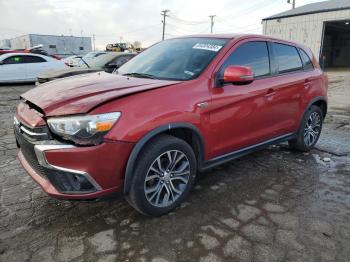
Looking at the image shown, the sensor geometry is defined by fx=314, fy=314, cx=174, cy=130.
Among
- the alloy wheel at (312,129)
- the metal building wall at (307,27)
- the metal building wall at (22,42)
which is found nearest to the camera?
the alloy wheel at (312,129)

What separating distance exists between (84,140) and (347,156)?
4.10 m

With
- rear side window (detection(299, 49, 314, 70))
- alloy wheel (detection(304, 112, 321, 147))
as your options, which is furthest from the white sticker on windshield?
alloy wheel (detection(304, 112, 321, 147))

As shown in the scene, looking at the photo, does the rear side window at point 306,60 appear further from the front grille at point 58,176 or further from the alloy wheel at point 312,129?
the front grille at point 58,176

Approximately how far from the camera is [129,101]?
8.71 feet

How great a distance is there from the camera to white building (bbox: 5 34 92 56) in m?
36.6

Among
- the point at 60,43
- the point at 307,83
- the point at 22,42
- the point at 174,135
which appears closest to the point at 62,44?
the point at 60,43

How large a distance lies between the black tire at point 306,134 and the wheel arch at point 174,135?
2.16m

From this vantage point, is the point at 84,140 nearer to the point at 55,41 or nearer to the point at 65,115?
the point at 65,115

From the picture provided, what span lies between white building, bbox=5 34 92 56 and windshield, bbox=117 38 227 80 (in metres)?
35.5

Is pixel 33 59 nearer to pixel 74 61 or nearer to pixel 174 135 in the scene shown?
pixel 74 61

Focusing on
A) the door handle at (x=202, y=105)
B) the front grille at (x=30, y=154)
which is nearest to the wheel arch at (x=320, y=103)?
the door handle at (x=202, y=105)

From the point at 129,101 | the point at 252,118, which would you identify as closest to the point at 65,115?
the point at 129,101

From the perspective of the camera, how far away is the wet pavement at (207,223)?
253 cm

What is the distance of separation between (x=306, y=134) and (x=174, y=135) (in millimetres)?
2708
